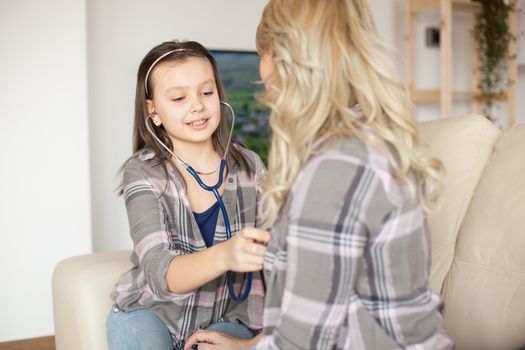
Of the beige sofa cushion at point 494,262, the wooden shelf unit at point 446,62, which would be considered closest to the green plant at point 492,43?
the wooden shelf unit at point 446,62

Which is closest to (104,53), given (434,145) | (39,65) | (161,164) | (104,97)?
(104,97)

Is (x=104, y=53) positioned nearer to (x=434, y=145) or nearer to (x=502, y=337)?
(x=434, y=145)

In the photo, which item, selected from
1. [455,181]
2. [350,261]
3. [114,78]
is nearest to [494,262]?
[455,181]

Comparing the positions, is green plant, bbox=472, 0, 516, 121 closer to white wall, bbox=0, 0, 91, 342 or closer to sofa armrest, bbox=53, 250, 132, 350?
white wall, bbox=0, 0, 91, 342

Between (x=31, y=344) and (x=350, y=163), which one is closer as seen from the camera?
(x=350, y=163)

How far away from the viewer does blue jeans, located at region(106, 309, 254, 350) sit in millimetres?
1429

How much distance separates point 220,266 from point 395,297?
14.3 inches

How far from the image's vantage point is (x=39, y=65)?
8.93 feet

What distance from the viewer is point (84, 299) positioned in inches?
64.3

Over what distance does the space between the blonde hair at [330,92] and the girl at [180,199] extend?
1.61 feet

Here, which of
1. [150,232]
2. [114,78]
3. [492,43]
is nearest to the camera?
[150,232]

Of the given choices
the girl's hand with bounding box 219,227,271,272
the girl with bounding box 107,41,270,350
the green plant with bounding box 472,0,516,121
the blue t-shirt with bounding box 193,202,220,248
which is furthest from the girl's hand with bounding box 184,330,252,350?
the green plant with bounding box 472,0,516,121

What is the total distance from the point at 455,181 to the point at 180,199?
0.65 m

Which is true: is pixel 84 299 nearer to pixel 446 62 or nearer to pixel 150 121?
pixel 150 121
